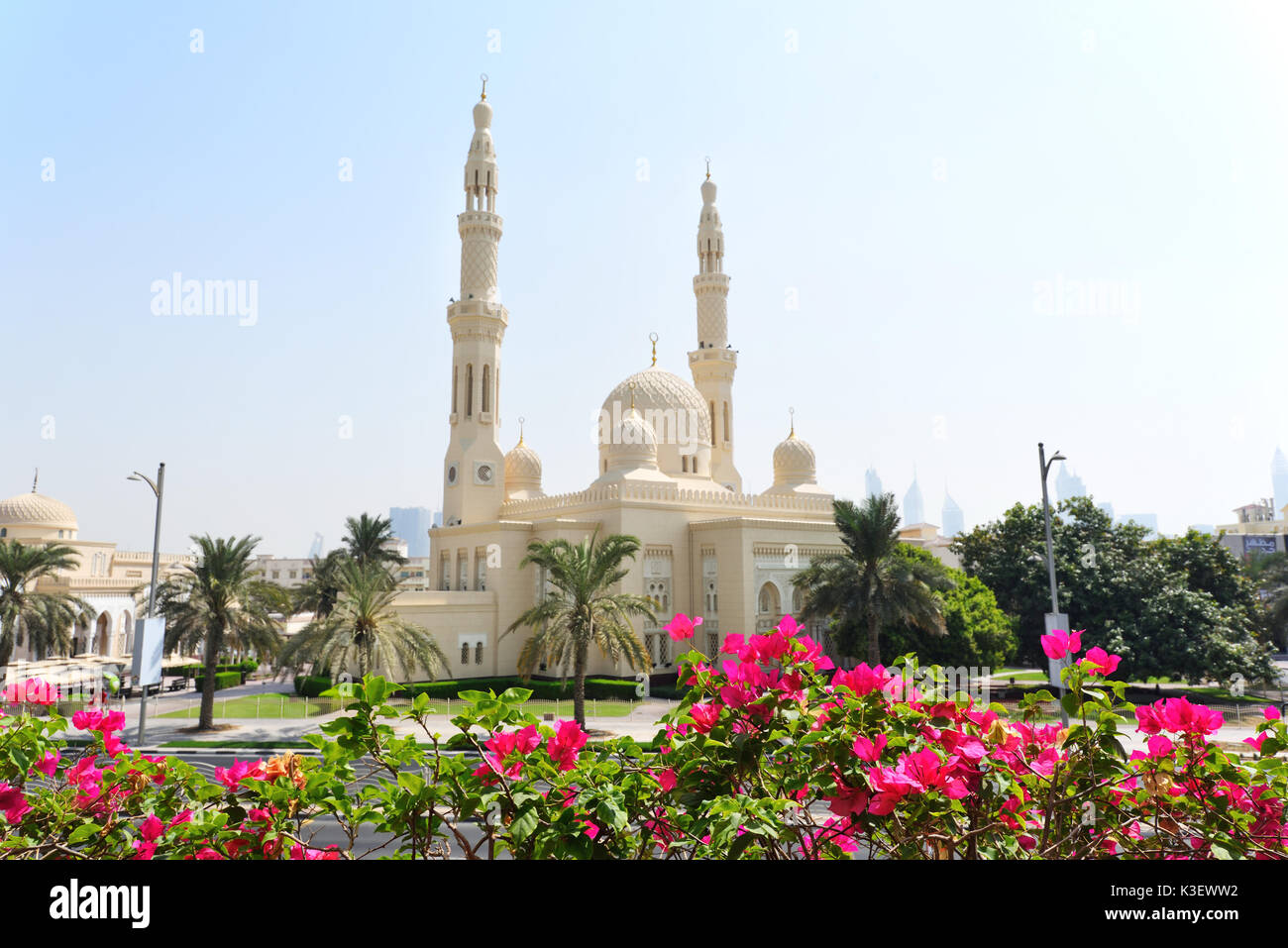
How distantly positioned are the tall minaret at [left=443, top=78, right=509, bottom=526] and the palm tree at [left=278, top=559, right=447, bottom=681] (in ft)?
37.0

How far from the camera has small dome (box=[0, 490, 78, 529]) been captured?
4550 centimetres

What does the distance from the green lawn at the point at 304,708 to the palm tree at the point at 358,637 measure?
2683mm

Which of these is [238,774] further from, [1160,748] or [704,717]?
[1160,748]

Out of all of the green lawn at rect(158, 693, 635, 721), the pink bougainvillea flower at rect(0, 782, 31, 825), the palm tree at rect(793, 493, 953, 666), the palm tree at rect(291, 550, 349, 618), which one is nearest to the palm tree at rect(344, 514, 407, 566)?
the palm tree at rect(291, 550, 349, 618)

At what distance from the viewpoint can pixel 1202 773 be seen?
3242 mm

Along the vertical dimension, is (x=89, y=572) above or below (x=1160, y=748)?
above

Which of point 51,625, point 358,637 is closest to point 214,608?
point 358,637

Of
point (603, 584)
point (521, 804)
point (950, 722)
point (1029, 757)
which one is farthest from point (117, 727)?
point (603, 584)

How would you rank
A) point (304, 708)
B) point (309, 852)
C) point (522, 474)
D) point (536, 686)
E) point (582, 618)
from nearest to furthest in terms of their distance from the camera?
point (309, 852) < point (582, 618) < point (304, 708) < point (536, 686) < point (522, 474)

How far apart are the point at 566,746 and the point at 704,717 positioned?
62cm

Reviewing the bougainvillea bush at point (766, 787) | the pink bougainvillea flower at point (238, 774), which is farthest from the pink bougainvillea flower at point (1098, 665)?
the pink bougainvillea flower at point (238, 774)

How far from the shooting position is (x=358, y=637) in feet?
75.6

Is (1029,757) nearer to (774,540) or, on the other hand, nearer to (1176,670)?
(774,540)

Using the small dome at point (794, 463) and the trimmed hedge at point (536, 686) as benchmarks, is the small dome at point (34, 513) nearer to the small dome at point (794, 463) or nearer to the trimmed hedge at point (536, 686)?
the trimmed hedge at point (536, 686)
